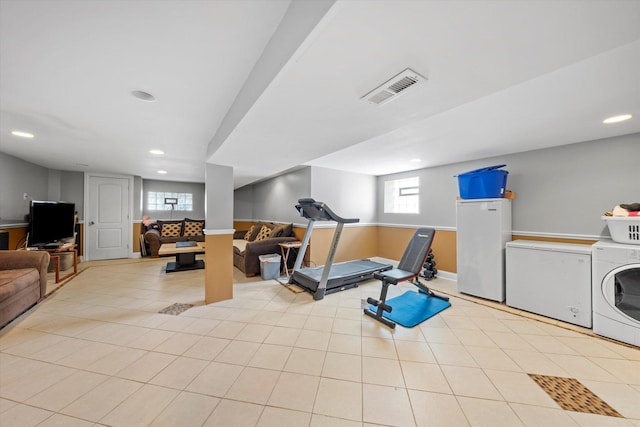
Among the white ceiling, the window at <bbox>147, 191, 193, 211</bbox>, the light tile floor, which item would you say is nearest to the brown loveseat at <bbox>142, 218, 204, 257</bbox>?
the window at <bbox>147, 191, 193, 211</bbox>

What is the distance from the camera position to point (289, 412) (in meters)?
1.43

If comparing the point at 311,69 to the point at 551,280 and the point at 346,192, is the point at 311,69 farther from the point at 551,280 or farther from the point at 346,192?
the point at 346,192

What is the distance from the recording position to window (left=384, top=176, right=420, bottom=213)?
198 inches

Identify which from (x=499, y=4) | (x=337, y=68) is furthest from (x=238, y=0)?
(x=499, y=4)

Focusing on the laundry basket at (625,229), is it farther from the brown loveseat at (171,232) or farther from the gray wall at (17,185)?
the gray wall at (17,185)

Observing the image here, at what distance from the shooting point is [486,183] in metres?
3.26

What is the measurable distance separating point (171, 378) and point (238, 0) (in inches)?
99.3

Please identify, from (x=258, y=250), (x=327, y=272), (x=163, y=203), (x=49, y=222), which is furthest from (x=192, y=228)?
(x=327, y=272)

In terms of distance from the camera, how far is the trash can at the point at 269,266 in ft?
13.7

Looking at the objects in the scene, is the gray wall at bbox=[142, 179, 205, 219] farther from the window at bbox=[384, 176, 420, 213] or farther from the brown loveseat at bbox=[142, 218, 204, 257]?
the window at bbox=[384, 176, 420, 213]

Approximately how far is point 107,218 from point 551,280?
9.06 meters

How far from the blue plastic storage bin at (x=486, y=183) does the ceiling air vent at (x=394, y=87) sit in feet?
8.41

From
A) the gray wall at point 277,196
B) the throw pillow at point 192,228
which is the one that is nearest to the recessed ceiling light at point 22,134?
the gray wall at point 277,196

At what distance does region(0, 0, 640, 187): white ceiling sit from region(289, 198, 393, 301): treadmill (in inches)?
35.9
